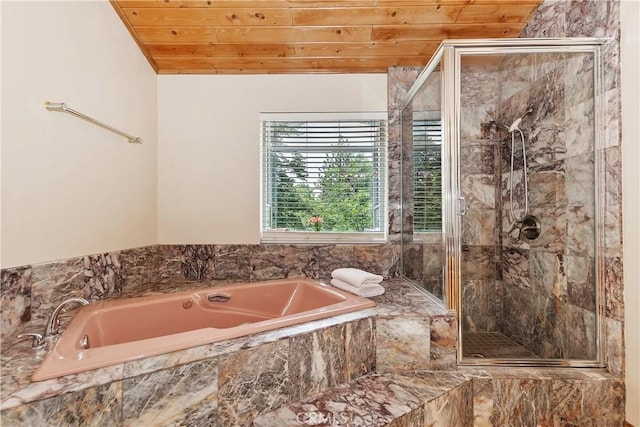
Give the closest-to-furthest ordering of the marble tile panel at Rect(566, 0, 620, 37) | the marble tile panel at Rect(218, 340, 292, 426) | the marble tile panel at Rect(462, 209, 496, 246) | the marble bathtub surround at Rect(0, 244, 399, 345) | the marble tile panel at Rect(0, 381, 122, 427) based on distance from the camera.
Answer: the marble tile panel at Rect(0, 381, 122, 427), the marble tile panel at Rect(218, 340, 292, 426), the marble tile panel at Rect(566, 0, 620, 37), the marble tile panel at Rect(462, 209, 496, 246), the marble bathtub surround at Rect(0, 244, 399, 345)

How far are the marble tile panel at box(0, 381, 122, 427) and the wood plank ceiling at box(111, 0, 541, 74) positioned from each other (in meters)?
2.04

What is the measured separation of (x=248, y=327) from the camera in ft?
4.00

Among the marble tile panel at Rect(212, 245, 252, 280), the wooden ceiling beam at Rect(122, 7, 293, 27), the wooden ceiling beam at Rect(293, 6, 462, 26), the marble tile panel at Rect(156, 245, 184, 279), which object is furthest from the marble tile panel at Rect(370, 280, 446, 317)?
the wooden ceiling beam at Rect(122, 7, 293, 27)

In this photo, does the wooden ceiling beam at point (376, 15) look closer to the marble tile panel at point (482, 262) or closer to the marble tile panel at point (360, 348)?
the marble tile panel at point (482, 262)

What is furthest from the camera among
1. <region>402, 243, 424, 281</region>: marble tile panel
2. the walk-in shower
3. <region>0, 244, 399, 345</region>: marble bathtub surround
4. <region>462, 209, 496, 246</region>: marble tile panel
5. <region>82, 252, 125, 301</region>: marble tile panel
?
<region>0, 244, 399, 345</region>: marble bathtub surround

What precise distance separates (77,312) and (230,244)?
1.01 metres

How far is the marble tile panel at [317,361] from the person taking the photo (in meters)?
1.17

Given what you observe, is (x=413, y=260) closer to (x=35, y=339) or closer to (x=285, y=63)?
(x=285, y=63)

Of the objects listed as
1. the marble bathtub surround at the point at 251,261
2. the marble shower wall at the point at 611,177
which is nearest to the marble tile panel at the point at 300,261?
the marble bathtub surround at the point at 251,261

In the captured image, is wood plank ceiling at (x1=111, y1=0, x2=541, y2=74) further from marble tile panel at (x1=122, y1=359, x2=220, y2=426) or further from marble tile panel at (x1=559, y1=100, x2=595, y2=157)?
marble tile panel at (x1=122, y1=359, x2=220, y2=426)

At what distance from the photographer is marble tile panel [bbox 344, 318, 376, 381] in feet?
4.34

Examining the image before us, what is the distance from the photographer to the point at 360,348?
137cm

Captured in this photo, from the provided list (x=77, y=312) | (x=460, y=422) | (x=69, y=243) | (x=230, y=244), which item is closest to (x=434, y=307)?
(x=460, y=422)

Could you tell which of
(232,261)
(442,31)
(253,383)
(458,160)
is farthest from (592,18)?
(232,261)
